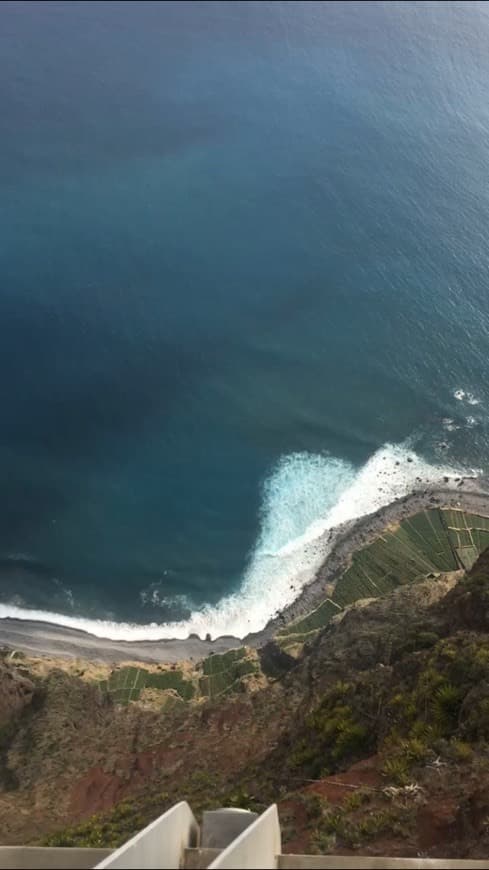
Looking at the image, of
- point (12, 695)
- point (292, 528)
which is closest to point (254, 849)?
point (12, 695)

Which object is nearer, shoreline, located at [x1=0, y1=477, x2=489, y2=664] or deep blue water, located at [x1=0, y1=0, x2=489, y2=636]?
shoreline, located at [x1=0, y1=477, x2=489, y2=664]

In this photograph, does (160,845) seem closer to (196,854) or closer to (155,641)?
(196,854)

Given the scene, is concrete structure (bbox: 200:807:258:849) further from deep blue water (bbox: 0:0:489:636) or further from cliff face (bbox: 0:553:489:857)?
deep blue water (bbox: 0:0:489:636)

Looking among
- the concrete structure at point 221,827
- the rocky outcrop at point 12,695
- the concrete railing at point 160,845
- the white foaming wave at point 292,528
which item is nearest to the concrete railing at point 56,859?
the concrete railing at point 160,845

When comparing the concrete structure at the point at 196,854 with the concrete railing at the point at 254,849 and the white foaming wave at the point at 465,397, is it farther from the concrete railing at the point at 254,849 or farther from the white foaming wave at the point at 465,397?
the white foaming wave at the point at 465,397

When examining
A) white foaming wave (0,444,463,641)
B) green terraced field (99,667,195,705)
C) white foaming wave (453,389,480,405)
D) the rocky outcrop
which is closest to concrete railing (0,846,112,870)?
the rocky outcrop
